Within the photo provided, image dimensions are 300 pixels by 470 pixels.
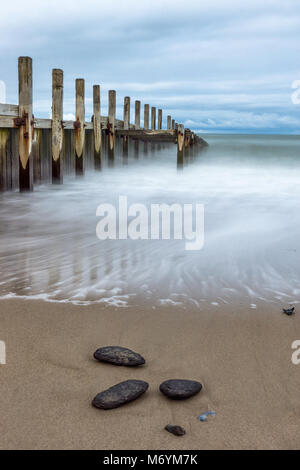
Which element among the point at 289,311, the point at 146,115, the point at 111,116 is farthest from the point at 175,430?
the point at 146,115

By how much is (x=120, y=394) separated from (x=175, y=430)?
0.31m

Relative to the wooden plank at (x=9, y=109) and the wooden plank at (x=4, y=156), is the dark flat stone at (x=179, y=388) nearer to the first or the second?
the wooden plank at (x=9, y=109)

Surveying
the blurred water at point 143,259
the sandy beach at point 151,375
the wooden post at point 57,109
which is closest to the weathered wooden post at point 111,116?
the wooden post at point 57,109

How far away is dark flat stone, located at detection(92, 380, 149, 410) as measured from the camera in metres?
2.01

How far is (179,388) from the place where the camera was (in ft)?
6.95

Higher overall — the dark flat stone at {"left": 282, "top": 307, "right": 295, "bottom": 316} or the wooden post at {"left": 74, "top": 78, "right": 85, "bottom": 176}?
the wooden post at {"left": 74, "top": 78, "right": 85, "bottom": 176}

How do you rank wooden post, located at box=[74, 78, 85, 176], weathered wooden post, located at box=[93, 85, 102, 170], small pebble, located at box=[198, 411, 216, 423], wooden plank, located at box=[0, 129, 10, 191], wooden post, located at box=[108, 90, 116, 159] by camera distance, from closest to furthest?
small pebble, located at box=[198, 411, 216, 423], wooden plank, located at box=[0, 129, 10, 191], wooden post, located at box=[74, 78, 85, 176], weathered wooden post, located at box=[93, 85, 102, 170], wooden post, located at box=[108, 90, 116, 159]

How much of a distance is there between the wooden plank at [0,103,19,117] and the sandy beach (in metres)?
5.57

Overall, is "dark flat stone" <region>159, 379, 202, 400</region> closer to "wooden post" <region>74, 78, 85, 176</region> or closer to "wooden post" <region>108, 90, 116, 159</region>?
"wooden post" <region>74, 78, 85, 176</region>

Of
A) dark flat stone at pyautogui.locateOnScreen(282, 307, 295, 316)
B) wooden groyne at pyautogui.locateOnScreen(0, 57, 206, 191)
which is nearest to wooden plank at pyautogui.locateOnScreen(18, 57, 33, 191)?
wooden groyne at pyautogui.locateOnScreen(0, 57, 206, 191)

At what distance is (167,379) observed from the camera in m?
2.28

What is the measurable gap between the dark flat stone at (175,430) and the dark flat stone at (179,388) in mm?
214
